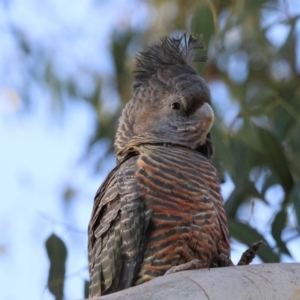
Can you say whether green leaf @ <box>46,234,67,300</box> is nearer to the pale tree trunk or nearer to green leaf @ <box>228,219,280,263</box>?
green leaf @ <box>228,219,280,263</box>

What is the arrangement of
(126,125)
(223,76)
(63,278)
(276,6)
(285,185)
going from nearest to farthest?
(126,125), (63,278), (285,185), (276,6), (223,76)

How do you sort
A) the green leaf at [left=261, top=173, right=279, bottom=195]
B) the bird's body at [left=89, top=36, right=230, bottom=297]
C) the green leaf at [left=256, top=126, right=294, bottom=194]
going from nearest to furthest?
the bird's body at [left=89, top=36, right=230, bottom=297], the green leaf at [left=256, top=126, right=294, bottom=194], the green leaf at [left=261, top=173, right=279, bottom=195]

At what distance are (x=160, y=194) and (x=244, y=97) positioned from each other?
2024 mm

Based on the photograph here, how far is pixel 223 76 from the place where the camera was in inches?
189

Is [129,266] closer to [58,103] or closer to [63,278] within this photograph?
[63,278]

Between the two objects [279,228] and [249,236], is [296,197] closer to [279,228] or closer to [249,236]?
[279,228]

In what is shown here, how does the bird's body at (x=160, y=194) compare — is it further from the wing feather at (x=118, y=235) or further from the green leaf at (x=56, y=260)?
the green leaf at (x=56, y=260)

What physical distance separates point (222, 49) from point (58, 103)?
1.25m

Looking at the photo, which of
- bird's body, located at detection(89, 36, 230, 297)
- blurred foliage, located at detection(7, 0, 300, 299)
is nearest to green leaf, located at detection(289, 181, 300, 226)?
blurred foliage, located at detection(7, 0, 300, 299)

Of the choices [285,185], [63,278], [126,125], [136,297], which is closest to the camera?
[136,297]

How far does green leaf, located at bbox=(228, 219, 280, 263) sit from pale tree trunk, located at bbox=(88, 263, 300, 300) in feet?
3.92

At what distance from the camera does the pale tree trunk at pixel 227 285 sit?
6.37ft

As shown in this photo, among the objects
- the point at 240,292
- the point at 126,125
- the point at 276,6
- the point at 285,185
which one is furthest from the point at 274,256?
the point at 276,6

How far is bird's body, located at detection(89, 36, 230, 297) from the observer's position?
243 cm
